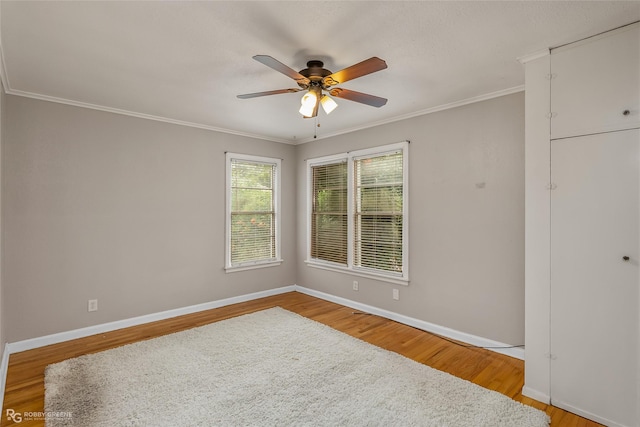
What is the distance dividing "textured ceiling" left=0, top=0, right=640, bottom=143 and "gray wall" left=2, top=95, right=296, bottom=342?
47 centimetres

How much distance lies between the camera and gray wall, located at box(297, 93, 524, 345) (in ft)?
10.1

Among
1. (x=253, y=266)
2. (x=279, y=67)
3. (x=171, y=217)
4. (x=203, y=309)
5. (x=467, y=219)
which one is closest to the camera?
(x=279, y=67)

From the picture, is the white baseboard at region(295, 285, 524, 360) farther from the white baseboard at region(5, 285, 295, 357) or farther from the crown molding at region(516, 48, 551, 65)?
the crown molding at region(516, 48, 551, 65)

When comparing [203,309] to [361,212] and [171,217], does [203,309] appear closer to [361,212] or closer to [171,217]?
[171,217]

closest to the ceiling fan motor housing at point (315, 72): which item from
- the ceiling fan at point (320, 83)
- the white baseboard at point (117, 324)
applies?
the ceiling fan at point (320, 83)

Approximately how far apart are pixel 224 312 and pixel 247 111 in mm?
2671

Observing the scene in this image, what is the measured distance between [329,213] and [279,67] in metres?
3.14

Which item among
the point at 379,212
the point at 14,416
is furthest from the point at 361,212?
the point at 14,416

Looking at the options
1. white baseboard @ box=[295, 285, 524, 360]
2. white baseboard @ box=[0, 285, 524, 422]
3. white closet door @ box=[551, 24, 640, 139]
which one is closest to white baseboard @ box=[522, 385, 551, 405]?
white baseboard @ box=[0, 285, 524, 422]

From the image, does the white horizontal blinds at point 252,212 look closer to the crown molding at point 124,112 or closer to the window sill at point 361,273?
the crown molding at point 124,112

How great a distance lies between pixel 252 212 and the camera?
4.98 m

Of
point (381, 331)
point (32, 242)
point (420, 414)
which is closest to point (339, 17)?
point (420, 414)

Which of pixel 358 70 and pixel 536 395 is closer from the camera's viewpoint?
pixel 358 70

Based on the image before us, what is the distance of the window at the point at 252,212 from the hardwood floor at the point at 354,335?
759mm
